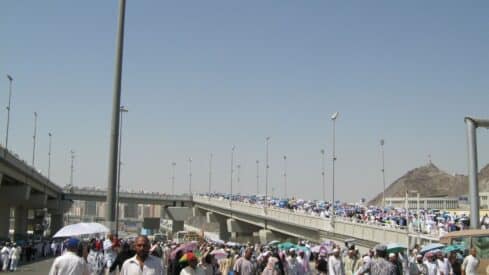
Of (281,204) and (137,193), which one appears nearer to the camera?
(281,204)

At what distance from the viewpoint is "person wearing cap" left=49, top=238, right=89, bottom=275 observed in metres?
7.80

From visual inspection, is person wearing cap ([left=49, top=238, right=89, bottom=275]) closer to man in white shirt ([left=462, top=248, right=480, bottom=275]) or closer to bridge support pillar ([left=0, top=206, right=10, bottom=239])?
man in white shirt ([left=462, top=248, right=480, bottom=275])

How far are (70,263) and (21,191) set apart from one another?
2378 inches

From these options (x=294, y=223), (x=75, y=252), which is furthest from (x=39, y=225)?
(x=75, y=252)

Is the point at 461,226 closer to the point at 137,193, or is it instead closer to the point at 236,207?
the point at 236,207

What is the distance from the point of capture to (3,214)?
74.6 m

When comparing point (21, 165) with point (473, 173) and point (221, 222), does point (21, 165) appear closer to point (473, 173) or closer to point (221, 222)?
point (473, 173)

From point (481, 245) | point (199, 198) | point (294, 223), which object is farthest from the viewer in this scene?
point (199, 198)

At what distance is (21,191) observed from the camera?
64125 mm

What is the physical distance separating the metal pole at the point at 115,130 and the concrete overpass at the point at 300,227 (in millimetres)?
20687

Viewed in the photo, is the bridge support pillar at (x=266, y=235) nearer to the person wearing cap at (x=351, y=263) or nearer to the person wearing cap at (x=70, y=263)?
the person wearing cap at (x=351, y=263)

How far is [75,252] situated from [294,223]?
48.6 m

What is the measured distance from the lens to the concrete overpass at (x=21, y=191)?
52975mm

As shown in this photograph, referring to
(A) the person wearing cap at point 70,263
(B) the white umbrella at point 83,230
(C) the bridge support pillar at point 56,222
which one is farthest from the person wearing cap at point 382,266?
(C) the bridge support pillar at point 56,222
